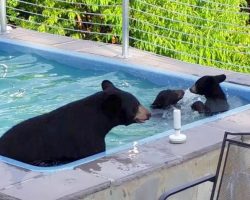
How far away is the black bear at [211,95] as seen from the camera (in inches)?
254

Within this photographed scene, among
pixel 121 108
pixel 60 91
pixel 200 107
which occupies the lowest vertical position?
pixel 60 91

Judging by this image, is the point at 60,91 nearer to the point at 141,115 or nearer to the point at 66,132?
the point at 141,115

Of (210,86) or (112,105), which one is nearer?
(112,105)

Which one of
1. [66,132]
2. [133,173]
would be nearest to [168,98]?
[66,132]

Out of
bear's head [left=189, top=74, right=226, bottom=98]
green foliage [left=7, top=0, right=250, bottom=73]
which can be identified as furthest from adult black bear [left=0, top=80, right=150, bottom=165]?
green foliage [left=7, top=0, right=250, bottom=73]

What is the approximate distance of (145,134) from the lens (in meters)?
6.38

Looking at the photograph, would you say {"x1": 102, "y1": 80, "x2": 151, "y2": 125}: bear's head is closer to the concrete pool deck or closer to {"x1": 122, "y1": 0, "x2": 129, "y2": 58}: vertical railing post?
the concrete pool deck

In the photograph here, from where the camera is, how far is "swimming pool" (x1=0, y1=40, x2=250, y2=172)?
6.55 metres

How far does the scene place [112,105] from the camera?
5352mm

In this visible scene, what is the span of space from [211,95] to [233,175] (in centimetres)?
274

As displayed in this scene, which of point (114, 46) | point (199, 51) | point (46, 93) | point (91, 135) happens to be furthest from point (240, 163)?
point (199, 51)

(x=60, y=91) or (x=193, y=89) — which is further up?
(x=193, y=89)

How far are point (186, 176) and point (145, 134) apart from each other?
150 centimetres

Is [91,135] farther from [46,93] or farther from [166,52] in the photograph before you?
[166,52]
